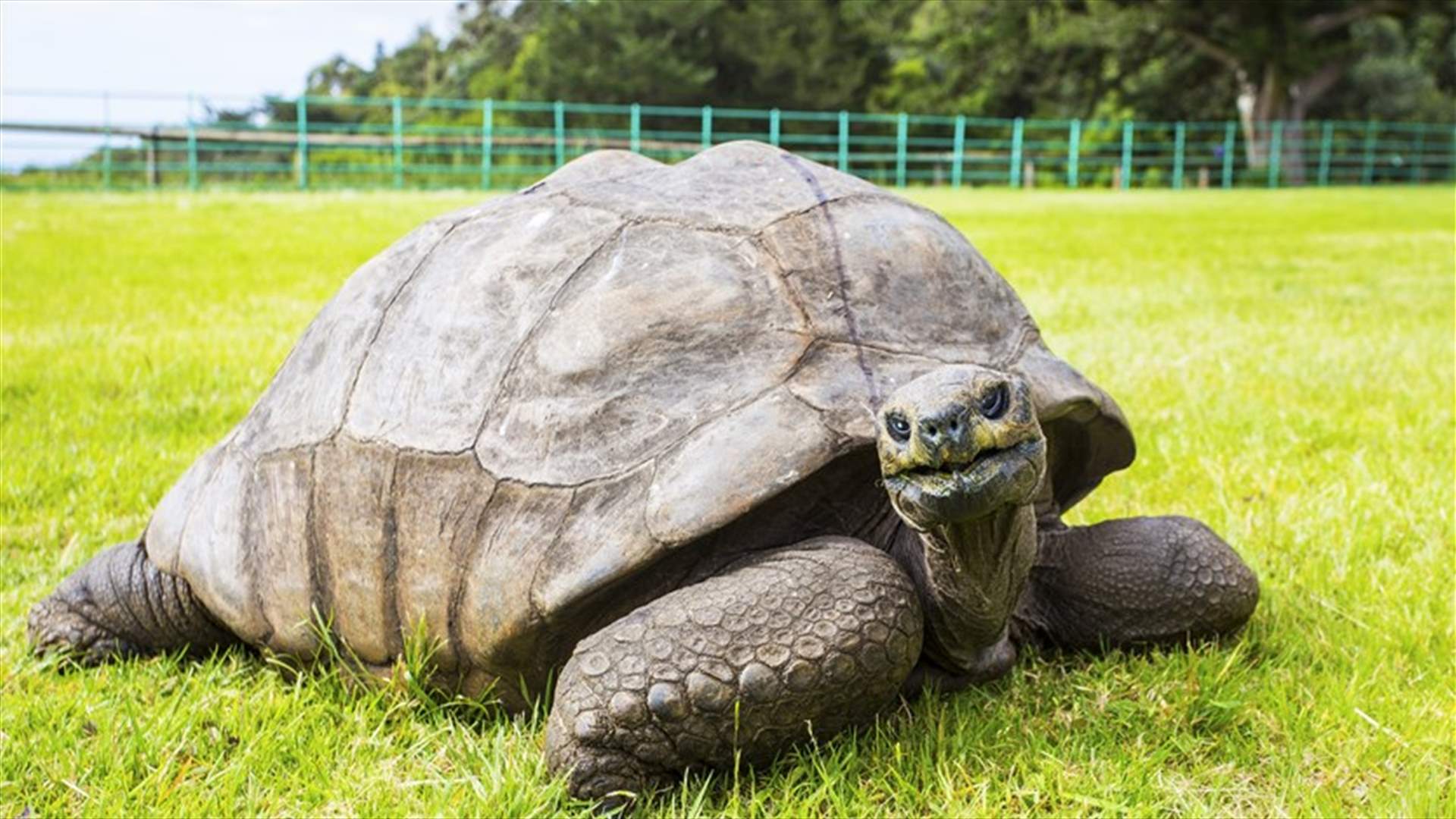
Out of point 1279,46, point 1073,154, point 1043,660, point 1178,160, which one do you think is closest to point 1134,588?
point 1043,660

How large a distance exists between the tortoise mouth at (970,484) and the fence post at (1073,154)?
101ft

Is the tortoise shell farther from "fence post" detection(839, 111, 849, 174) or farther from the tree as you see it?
the tree

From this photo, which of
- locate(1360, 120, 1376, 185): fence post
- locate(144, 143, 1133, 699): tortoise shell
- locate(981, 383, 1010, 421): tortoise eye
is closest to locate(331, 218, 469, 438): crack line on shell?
locate(144, 143, 1133, 699): tortoise shell

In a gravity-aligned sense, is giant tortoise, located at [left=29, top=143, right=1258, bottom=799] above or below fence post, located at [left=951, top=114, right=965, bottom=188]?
below

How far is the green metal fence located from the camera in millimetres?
22000

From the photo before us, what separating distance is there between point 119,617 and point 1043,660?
1703 millimetres

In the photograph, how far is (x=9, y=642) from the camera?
8.53 ft

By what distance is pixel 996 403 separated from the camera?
5.44 feet

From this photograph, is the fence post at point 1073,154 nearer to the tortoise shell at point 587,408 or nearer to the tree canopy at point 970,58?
the tree canopy at point 970,58

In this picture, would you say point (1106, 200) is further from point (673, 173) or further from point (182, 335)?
point (673, 173)

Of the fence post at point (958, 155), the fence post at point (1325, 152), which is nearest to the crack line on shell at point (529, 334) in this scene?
the fence post at point (958, 155)

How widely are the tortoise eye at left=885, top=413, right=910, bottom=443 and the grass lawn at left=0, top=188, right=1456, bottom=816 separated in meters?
0.53

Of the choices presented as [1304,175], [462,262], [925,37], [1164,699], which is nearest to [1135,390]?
[1164,699]

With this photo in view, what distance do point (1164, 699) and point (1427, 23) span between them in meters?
41.7
